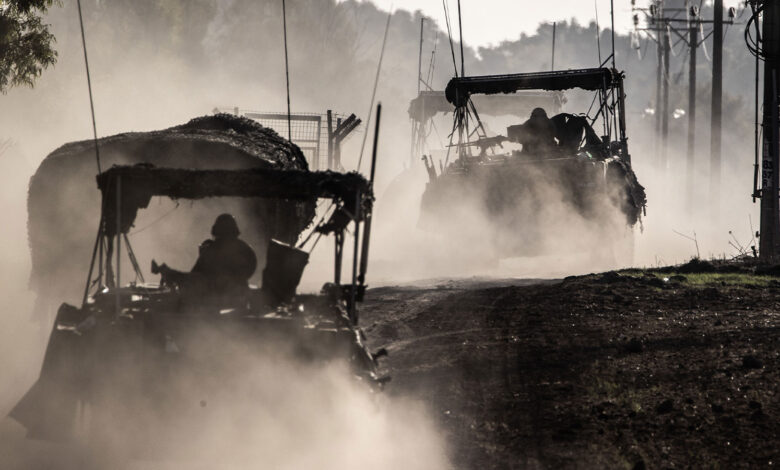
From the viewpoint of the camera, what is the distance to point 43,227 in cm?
1608

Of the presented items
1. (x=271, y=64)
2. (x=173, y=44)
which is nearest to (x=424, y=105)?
(x=173, y=44)

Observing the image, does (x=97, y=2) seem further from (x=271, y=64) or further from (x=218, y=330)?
(x=218, y=330)

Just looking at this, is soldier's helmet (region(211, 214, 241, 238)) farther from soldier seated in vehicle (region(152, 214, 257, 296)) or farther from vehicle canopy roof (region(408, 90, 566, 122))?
vehicle canopy roof (region(408, 90, 566, 122))

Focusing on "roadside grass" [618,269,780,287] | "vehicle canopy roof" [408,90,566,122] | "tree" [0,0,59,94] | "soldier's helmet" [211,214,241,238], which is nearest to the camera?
"soldier's helmet" [211,214,241,238]

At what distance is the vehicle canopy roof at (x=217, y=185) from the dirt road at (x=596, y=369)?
2.41 meters

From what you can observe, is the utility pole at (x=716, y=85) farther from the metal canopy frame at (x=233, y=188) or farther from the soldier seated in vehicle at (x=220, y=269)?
the soldier seated in vehicle at (x=220, y=269)

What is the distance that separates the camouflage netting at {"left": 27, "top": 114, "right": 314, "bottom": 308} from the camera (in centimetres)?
1560

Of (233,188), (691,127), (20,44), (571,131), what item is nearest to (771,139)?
(571,131)

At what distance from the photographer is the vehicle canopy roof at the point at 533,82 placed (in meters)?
22.5

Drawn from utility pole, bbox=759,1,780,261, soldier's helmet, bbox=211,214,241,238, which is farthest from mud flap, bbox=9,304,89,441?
utility pole, bbox=759,1,780,261

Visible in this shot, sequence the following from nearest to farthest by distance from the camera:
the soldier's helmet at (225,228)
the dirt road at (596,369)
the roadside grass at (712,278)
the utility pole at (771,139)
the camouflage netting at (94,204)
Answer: the dirt road at (596,369) < the soldier's helmet at (225,228) < the camouflage netting at (94,204) < the roadside grass at (712,278) < the utility pole at (771,139)

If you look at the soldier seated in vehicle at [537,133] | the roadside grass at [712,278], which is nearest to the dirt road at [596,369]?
the roadside grass at [712,278]

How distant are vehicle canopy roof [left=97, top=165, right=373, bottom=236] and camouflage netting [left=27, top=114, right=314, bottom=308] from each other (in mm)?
4315

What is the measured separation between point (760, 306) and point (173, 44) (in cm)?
6611
